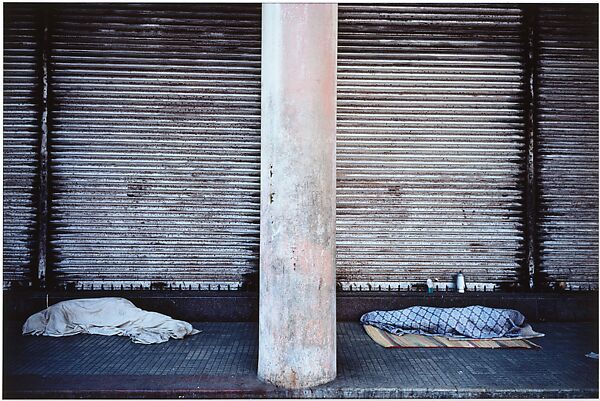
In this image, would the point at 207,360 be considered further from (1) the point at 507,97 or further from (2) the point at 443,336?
(1) the point at 507,97

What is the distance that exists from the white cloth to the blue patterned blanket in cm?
264

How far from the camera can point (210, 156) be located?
26.8 feet

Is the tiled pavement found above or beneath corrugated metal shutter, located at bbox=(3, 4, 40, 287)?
beneath

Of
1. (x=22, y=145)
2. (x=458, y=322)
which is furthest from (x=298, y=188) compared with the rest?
(x=22, y=145)

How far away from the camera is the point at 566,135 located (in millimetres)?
8281

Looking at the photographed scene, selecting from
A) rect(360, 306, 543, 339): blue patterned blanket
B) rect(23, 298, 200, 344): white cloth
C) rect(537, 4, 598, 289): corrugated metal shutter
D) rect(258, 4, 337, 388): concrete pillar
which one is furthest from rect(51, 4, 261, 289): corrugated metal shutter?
rect(537, 4, 598, 289): corrugated metal shutter

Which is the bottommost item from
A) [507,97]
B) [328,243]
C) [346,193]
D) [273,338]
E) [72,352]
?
[72,352]

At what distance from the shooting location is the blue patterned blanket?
23.4 feet

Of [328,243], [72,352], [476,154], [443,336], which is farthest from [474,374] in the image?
[72,352]

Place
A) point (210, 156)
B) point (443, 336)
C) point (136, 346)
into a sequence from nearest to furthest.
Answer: point (136, 346)
point (443, 336)
point (210, 156)

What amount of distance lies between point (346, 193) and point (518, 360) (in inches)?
129

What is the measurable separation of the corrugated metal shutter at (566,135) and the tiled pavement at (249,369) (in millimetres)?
1667

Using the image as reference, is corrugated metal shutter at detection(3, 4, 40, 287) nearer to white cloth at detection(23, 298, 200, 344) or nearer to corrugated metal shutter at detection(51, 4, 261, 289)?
corrugated metal shutter at detection(51, 4, 261, 289)

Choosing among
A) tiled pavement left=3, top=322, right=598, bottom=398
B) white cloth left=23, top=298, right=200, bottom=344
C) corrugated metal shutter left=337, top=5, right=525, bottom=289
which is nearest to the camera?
tiled pavement left=3, top=322, right=598, bottom=398
